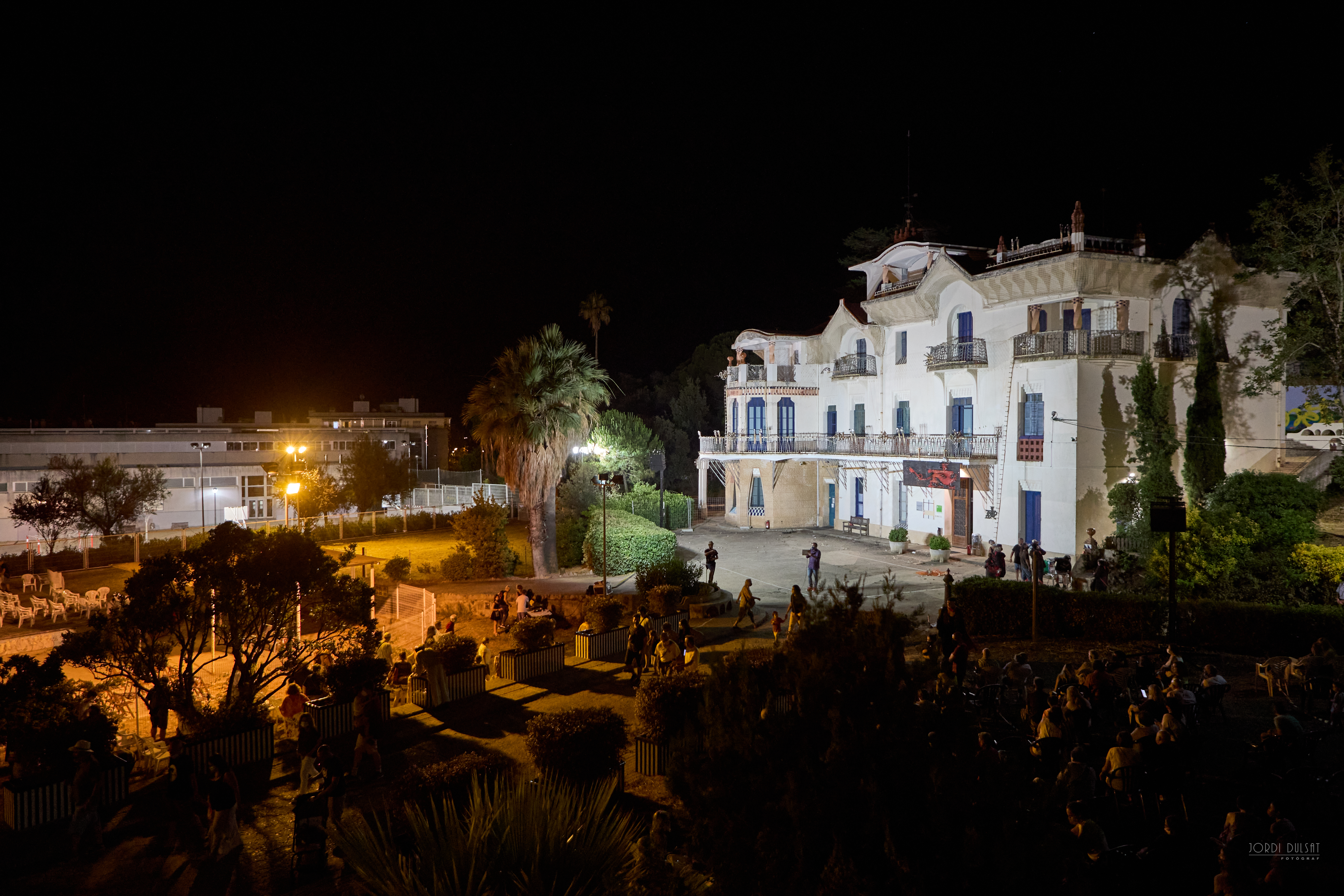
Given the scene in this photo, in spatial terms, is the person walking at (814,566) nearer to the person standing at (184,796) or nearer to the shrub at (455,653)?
the shrub at (455,653)

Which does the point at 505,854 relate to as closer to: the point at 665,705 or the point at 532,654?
the point at 665,705

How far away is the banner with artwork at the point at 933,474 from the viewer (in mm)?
30141

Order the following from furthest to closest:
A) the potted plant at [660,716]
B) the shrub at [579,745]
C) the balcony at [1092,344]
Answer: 1. the balcony at [1092,344]
2. the potted plant at [660,716]
3. the shrub at [579,745]

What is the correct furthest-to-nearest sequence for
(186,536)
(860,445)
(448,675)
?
1. (860,445)
2. (186,536)
3. (448,675)

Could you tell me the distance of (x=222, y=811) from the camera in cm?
841

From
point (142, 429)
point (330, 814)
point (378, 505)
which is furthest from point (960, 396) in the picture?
point (142, 429)

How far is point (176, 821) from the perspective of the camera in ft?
29.9

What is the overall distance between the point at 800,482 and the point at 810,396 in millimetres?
4186

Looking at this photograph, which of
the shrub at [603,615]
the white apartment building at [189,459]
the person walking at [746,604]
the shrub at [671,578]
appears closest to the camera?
the shrub at [603,615]

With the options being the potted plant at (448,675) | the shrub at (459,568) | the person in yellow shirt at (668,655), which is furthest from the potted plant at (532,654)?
the shrub at (459,568)

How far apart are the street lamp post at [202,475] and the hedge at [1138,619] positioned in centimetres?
3864

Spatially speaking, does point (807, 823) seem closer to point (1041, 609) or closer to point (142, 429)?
point (1041, 609)

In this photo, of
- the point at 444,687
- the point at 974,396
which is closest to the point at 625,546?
the point at 444,687

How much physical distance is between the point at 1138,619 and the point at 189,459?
4541 centimetres
